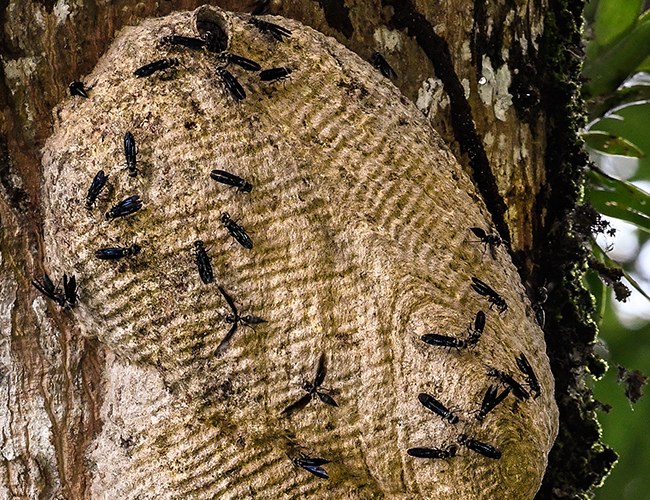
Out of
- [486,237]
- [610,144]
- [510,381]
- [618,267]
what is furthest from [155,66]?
[610,144]

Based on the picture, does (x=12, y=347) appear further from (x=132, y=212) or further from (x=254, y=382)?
(x=254, y=382)

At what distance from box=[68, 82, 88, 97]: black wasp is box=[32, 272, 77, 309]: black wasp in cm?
55

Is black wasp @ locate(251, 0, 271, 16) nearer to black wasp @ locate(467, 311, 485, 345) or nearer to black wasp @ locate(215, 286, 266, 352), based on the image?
black wasp @ locate(215, 286, 266, 352)

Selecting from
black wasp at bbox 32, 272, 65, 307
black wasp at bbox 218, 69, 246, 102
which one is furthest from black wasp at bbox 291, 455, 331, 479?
black wasp at bbox 218, 69, 246, 102

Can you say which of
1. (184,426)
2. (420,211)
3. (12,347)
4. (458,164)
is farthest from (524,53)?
(12,347)

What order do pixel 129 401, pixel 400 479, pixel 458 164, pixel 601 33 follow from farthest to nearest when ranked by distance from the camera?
pixel 601 33, pixel 458 164, pixel 129 401, pixel 400 479

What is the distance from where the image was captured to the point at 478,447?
1.86m

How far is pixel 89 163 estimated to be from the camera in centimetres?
199

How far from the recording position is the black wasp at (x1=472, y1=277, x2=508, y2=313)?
2090 millimetres

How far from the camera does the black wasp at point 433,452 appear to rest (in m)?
1.86

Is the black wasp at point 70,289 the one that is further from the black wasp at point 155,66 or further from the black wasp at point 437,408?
the black wasp at point 437,408

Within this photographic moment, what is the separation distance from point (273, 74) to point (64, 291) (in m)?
0.91

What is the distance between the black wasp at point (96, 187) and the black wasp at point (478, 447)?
121cm

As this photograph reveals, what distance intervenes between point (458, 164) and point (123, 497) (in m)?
1.48
